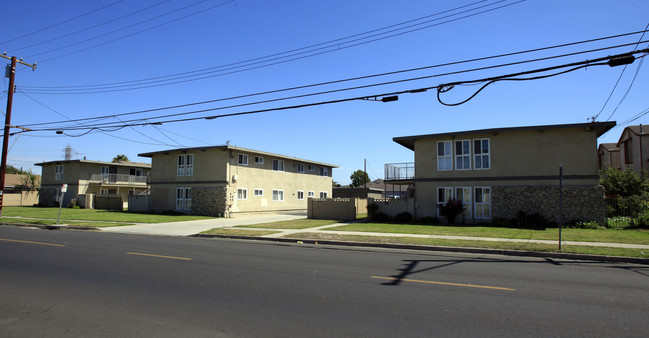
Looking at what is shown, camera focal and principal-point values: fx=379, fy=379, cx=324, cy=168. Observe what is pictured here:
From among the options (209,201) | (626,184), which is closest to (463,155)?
(626,184)

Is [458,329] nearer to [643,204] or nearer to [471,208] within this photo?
[471,208]

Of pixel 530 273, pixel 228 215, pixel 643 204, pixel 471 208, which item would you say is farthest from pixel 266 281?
pixel 228 215

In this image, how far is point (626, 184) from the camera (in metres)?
27.4

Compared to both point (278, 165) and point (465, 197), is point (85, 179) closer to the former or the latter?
point (278, 165)

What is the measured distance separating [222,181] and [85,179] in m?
24.7

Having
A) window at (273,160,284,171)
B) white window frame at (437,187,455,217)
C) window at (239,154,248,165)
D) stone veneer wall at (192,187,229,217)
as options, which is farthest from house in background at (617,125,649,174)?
stone veneer wall at (192,187,229,217)

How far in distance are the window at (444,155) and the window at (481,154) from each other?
4.52 feet

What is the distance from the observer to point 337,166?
43500mm

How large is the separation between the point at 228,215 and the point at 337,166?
17.0 metres

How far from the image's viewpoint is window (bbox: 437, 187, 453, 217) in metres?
23.2

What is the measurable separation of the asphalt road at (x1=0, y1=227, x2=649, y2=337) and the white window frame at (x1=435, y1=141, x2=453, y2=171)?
13280 mm

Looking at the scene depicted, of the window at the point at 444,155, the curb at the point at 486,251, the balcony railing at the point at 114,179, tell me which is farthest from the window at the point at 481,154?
the balcony railing at the point at 114,179

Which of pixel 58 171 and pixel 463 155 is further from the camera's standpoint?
pixel 58 171

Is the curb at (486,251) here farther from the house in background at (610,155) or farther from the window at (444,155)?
the house in background at (610,155)
